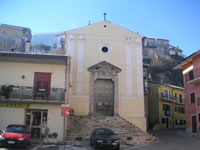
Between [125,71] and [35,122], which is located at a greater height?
[125,71]

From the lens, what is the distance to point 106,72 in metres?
26.8

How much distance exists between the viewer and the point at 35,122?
20281 mm

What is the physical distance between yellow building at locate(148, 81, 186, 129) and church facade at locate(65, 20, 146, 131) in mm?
14722

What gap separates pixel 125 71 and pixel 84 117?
22.9ft

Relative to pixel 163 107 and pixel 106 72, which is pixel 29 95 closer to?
pixel 106 72

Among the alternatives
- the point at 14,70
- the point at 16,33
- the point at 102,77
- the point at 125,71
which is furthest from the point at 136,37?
the point at 16,33

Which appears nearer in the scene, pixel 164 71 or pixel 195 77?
pixel 195 77

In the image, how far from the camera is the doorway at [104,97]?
25.9m

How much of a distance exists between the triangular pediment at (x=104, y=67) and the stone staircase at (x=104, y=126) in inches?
205

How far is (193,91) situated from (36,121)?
665 inches

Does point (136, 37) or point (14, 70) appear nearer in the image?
point (14, 70)

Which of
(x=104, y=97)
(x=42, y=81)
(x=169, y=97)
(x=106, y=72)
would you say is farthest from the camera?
(x=169, y=97)

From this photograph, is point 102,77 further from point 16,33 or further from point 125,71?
point 16,33

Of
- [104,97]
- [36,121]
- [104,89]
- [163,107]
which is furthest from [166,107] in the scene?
[36,121]
